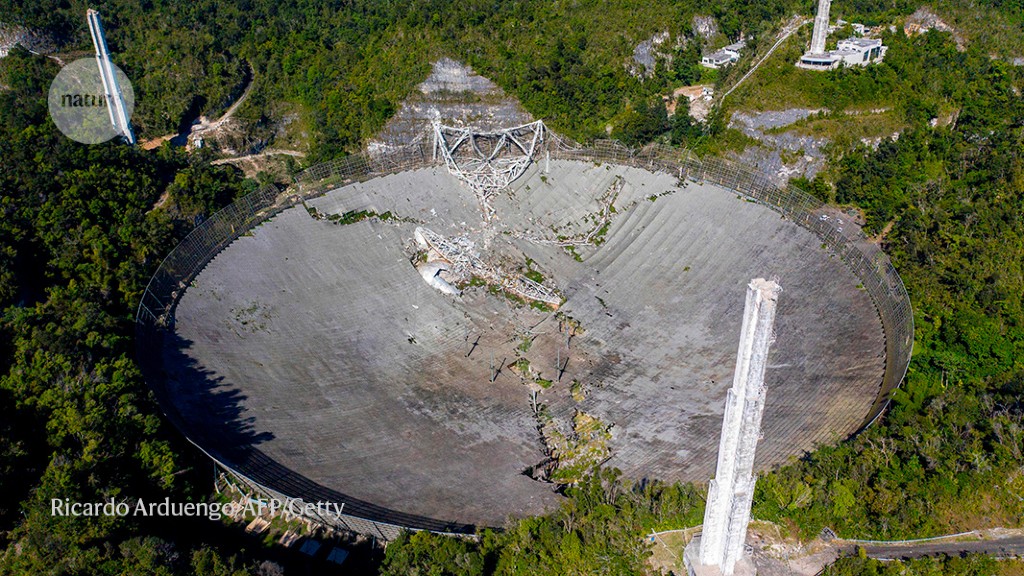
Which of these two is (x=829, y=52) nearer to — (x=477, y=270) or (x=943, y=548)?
(x=477, y=270)

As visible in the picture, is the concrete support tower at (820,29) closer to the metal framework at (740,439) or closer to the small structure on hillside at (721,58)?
the small structure on hillside at (721,58)

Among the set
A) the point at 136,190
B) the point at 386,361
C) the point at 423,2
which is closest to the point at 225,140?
the point at 136,190

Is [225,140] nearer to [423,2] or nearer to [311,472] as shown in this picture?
[423,2]

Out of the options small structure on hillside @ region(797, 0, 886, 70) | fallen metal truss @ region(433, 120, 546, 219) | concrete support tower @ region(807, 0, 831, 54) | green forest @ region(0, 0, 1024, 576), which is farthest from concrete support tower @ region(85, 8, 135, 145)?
concrete support tower @ region(807, 0, 831, 54)

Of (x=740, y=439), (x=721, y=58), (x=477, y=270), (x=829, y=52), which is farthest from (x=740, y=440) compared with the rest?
(x=721, y=58)

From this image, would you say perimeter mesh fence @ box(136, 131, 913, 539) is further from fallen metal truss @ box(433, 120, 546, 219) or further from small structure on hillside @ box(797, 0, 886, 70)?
small structure on hillside @ box(797, 0, 886, 70)

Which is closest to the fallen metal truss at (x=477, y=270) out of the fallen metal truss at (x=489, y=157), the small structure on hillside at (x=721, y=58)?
the fallen metal truss at (x=489, y=157)
